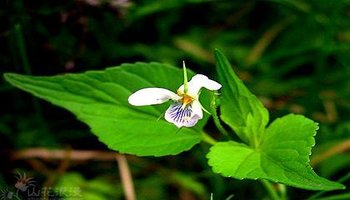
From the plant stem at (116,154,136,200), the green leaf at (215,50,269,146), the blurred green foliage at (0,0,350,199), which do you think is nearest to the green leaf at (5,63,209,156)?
the green leaf at (215,50,269,146)

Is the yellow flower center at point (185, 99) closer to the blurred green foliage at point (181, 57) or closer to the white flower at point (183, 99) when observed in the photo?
the white flower at point (183, 99)

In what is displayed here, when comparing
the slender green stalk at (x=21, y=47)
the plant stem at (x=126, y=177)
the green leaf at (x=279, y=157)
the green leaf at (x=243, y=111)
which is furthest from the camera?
the plant stem at (x=126, y=177)

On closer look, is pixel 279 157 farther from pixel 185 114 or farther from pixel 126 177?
pixel 126 177

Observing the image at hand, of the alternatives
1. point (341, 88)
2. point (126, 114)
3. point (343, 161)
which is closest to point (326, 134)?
point (343, 161)

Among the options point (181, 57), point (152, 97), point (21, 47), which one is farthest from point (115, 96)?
point (181, 57)

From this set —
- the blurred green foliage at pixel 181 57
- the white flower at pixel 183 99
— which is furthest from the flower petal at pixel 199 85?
the blurred green foliage at pixel 181 57

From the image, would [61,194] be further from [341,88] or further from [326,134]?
[341,88]
